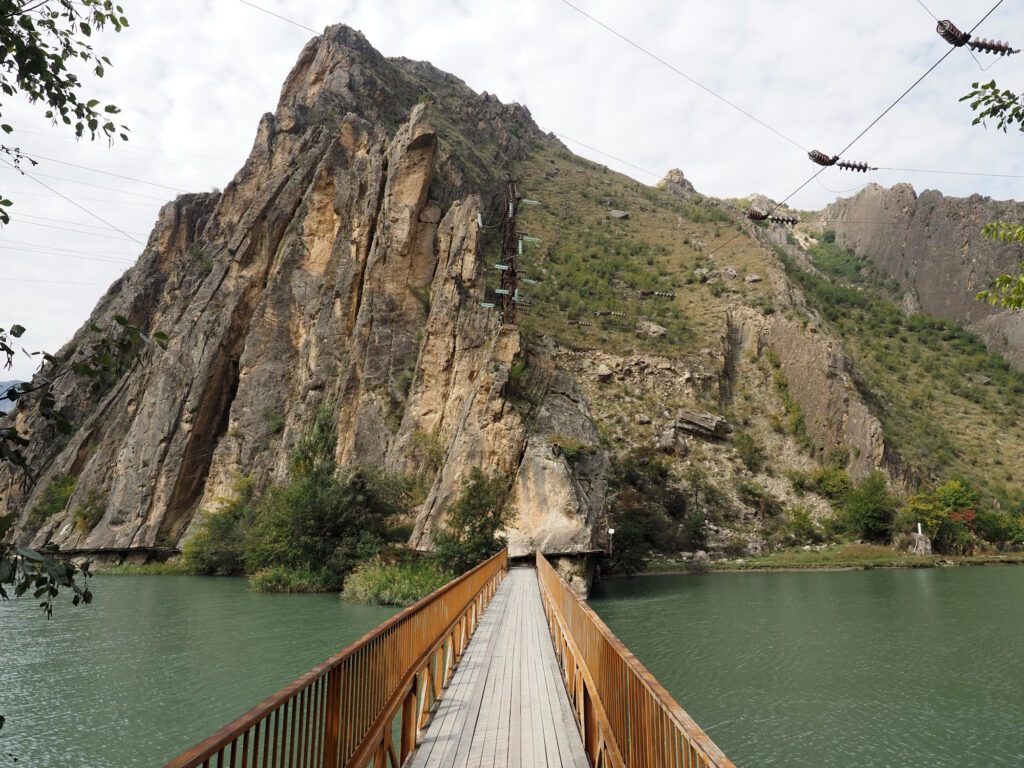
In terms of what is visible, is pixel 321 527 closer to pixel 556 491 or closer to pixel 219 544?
pixel 556 491

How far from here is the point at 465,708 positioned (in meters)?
8.38

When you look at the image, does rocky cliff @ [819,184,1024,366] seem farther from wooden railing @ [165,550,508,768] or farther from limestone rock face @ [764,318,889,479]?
wooden railing @ [165,550,508,768]

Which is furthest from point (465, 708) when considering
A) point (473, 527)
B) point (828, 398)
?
point (828, 398)

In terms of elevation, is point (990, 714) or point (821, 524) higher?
point (821, 524)

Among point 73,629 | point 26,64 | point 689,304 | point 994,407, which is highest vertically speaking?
point 689,304

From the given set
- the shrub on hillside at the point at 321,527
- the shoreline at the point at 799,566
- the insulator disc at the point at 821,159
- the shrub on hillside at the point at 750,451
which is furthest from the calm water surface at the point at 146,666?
the shrub on hillside at the point at 750,451

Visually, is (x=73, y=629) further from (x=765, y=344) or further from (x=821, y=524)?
(x=765, y=344)

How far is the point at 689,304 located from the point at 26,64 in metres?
70.8

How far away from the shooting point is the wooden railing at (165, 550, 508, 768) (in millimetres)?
3383

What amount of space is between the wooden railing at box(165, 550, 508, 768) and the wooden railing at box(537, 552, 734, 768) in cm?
193

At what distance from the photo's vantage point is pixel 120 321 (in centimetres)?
299

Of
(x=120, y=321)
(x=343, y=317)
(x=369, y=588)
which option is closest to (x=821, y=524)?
(x=369, y=588)

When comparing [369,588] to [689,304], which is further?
[689,304]

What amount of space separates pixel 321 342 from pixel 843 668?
46.3 metres
